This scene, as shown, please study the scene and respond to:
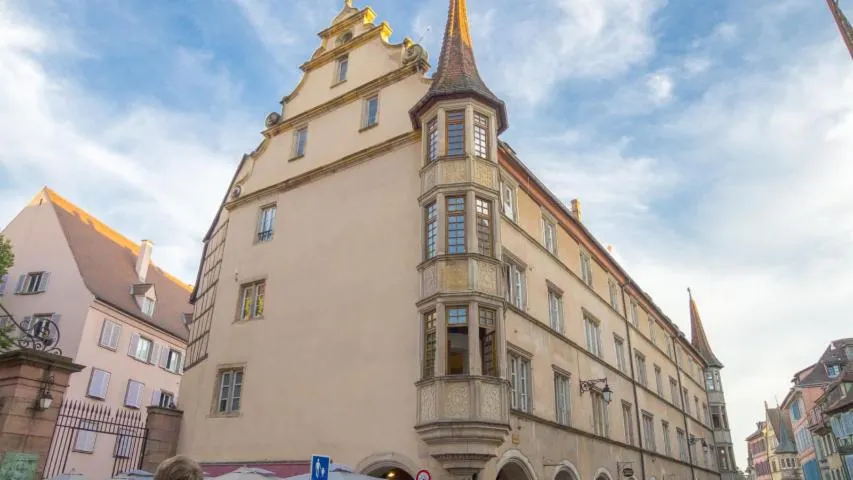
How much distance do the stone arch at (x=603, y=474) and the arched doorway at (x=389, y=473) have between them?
7.36 meters

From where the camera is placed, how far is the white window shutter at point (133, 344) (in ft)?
110

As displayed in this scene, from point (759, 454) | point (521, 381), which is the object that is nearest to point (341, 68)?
point (521, 381)

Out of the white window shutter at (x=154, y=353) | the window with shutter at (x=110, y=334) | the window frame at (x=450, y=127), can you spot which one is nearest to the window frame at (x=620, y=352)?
the window frame at (x=450, y=127)

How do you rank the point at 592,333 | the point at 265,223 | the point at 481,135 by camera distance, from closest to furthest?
the point at 481,135
the point at 265,223
the point at 592,333

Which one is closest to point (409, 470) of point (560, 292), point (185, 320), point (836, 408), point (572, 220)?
point (560, 292)

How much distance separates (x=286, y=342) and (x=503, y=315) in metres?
7.54

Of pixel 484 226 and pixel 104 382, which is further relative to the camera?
pixel 104 382

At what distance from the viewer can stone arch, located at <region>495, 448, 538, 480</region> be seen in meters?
16.0

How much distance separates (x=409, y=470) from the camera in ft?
50.8

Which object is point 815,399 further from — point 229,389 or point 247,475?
point 247,475

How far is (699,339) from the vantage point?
51.8m

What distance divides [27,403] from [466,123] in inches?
502

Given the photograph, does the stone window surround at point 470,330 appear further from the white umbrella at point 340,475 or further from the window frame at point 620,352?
the window frame at point 620,352

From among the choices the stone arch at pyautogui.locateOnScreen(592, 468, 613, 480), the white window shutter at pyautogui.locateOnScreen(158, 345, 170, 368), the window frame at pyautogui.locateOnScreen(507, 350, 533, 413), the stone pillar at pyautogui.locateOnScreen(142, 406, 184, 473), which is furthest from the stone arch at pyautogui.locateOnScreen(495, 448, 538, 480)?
the white window shutter at pyautogui.locateOnScreen(158, 345, 170, 368)
